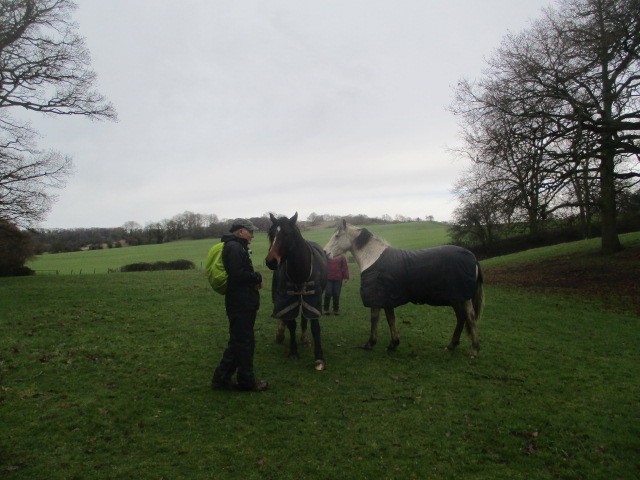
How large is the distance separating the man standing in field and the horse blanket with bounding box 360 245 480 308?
2450 millimetres

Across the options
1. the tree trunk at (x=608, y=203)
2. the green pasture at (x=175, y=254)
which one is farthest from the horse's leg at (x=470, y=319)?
the green pasture at (x=175, y=254)

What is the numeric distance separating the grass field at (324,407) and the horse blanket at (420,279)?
110cm

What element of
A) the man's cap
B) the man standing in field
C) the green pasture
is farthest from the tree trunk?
the green pasture

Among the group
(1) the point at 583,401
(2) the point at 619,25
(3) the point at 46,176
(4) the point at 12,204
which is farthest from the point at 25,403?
(2) the point at 619,25

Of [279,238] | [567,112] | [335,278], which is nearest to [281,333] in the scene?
[279,238]

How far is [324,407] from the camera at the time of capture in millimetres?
5004

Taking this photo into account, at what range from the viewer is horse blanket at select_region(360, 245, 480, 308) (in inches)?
275

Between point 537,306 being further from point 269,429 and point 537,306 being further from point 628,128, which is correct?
point 269,429

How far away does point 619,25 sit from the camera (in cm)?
1200

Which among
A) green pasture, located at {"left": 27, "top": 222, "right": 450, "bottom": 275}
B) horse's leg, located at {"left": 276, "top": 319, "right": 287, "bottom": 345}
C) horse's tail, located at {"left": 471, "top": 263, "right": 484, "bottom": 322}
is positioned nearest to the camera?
horse's tail, located at {"left": 471, "top": 263, "right": 484, "bottom": 322}

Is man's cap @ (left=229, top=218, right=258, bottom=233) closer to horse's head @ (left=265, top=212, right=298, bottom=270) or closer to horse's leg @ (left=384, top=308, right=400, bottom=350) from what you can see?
horse's head @ (left=265, top=212, right=298, bottom=270)

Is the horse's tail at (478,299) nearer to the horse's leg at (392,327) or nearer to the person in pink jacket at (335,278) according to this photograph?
the horse's leg at (392,327)

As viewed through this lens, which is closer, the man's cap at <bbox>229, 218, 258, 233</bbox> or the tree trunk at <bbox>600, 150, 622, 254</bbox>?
the man's cap at <bbox>229, 218, 258, 233</bbox>

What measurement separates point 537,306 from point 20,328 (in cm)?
1410
